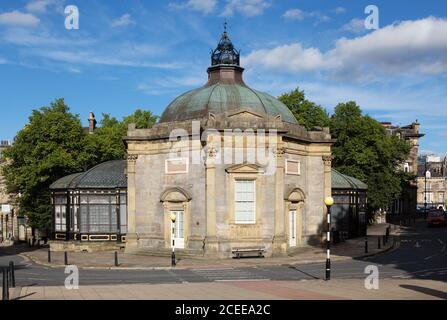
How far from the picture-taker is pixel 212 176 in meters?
33.6

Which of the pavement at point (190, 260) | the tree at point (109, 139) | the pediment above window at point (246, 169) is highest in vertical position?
the tree at point (109, 139)

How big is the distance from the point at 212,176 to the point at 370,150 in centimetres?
3224

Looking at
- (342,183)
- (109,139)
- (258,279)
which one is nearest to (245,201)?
(258,279)

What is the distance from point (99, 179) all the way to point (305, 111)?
27713 mm

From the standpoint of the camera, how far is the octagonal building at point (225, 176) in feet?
111

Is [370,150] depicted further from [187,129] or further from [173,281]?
[173,281]

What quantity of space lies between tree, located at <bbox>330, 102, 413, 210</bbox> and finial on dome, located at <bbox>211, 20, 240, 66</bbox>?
22.9 m

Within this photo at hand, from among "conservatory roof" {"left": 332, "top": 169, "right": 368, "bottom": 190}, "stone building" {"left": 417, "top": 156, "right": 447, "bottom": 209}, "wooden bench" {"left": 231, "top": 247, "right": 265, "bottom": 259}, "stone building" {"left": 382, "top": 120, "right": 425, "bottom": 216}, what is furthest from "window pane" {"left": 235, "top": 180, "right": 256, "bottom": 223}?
"stone building" {"left": 417, "top": 156, "right": 447, "bottom": 209}

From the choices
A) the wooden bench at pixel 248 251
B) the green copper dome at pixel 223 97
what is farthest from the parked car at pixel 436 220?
the wooden bench at pixel 248 251

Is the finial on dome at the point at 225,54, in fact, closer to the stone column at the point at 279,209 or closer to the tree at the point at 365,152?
the stone column at the point at 279,209

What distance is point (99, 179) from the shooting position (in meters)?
43.1

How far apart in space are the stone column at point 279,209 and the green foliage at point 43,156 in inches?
944
